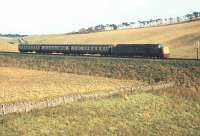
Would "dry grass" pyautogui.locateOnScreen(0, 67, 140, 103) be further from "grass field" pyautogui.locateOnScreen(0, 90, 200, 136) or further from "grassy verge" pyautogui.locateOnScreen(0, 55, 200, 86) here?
"grass field" pyautogui.locateOnScreen(0, 90, 200, 136)

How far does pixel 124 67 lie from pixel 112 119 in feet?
78.7

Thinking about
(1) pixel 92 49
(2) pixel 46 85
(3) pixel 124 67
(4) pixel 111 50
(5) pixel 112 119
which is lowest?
(5) pixel 112 119

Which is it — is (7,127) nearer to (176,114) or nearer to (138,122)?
(138,122)

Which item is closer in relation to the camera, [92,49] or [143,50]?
[143,50]

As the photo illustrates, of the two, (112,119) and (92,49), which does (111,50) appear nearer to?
(92,49)

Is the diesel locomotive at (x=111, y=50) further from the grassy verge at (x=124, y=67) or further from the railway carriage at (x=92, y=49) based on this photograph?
the grassy verge at (x=124, y=67)

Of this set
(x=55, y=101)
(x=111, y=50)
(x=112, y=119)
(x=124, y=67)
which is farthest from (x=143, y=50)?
(x=112, y=119)

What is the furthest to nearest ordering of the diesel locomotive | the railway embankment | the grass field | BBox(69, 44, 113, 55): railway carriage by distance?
BBox(69, 44, 113, 55): railway carriage < the diesel locomotive < the railway embankment < the grass field

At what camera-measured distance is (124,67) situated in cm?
5291

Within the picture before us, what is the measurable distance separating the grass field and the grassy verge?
32.3ft

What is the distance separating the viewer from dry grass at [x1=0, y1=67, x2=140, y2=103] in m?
36.7

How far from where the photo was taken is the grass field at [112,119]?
26500 mm

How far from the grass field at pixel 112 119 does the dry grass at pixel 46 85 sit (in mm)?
5646

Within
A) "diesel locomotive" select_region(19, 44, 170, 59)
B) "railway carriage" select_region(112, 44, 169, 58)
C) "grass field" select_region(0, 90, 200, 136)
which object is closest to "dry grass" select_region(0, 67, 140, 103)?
"grass field" select_region(0, 90, 200, 136)
